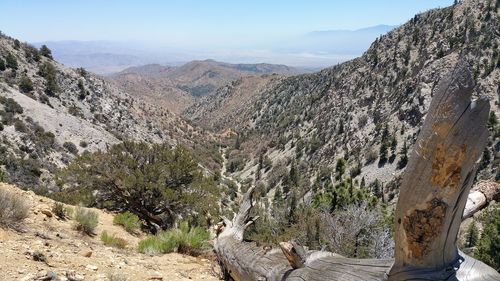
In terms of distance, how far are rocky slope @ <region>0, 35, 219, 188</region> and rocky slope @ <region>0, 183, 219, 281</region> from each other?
15.5 m

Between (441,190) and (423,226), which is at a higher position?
(441,190)

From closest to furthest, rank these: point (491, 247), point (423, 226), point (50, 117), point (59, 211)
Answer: point (423, 226) → point (59, 211) → point (491, 247) → point (50, 117)

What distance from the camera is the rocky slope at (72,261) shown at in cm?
516

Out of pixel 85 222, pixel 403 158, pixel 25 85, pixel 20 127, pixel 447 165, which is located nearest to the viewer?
pixel 447 165

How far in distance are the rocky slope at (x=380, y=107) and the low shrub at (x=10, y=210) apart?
1358 inches

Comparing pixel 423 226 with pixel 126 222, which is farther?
pixel 126 222

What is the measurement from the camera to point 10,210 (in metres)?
7.16

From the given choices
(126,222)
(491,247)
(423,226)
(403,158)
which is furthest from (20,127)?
(403,158)

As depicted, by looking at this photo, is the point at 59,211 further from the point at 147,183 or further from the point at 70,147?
the point at 70,147

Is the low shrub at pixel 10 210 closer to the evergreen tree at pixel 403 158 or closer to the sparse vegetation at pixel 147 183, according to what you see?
the sparse vegetation at pixel 147 183

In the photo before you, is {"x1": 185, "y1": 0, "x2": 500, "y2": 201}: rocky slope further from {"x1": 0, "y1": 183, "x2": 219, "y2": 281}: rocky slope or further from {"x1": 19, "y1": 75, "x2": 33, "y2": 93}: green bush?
{"x1": 0, "y1": 183, "x2": 219, "y2": 281}: rocky slope

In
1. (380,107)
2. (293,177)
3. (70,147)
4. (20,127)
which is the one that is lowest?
(293,177)

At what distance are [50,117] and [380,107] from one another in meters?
44.1

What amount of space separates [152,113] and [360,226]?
65.9m
